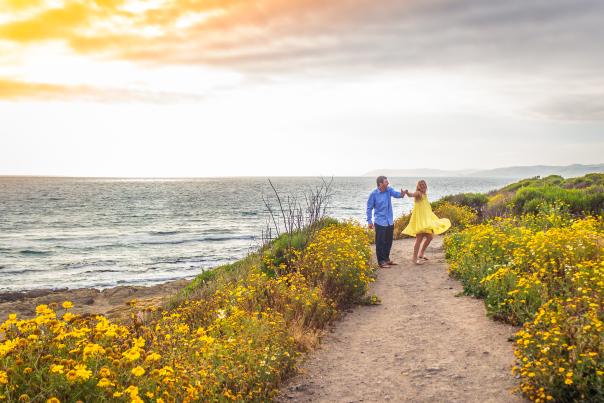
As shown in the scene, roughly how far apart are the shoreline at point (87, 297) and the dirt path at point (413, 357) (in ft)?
30.3

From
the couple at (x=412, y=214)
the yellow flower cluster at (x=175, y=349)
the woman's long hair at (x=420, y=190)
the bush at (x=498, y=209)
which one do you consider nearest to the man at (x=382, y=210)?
the couple at (x=412, y=214)

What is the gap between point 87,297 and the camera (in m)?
17.8

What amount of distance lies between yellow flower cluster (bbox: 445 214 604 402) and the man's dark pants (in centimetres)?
175

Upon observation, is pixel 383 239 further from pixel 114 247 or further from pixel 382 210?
pixel 114 247

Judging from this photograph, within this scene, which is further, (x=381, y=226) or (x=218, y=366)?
(x=381, y=226)

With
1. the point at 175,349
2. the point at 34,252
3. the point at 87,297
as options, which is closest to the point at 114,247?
the point at 34,252

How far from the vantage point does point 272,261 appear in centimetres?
1241

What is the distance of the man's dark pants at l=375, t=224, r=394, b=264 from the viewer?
1277 centimetres

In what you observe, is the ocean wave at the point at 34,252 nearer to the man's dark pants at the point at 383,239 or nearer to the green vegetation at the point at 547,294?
the man's dark pants at the point at 383,239

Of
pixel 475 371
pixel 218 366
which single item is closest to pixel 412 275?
pixel 475 371

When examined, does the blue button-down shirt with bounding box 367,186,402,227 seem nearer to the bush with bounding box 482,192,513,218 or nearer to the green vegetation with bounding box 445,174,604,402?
the green vegetation with bounding box 445,174,604,402

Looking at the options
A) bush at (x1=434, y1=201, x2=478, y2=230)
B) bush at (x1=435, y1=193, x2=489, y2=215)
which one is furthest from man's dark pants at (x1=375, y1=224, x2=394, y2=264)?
bush at (x1=435, y1=193, x2=489, y2=215)

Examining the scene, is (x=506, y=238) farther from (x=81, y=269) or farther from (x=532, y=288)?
(x=81, y=269)

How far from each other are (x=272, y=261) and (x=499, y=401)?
7.77m
